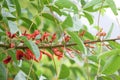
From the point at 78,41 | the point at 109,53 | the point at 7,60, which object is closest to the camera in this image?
the point at 109,53

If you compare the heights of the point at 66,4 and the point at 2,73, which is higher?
the point at 66,4

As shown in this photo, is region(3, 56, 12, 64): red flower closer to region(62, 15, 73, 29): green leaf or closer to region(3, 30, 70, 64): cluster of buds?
region(3, 30, 70, 64): cluster of buds

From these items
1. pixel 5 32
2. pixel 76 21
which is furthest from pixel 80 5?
pixel 5 32

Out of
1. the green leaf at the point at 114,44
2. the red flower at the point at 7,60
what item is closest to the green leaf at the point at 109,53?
the green leaf at the point at 114,44

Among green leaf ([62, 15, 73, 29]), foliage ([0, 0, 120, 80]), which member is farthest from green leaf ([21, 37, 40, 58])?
green leaf ([62, 15, 73, 29])

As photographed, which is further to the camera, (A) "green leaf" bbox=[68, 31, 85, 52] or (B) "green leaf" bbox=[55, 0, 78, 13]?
(B) "green leaf" bbox=[55, 0, 78, 13]

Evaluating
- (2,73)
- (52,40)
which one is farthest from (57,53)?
(2,73)

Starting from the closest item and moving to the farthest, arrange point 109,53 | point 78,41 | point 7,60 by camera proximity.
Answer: point 109,53 < point 78,41 < point 7,60

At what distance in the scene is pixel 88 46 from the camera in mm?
917

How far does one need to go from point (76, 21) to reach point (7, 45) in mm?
180

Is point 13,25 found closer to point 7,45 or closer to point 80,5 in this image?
point 7,45

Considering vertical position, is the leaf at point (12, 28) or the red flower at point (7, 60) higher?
the leaf at point (12, 28)

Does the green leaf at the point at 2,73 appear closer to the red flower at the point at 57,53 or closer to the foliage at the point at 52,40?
the foliage at the point at 52,40

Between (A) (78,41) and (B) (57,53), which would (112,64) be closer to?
(A) (78,41)
